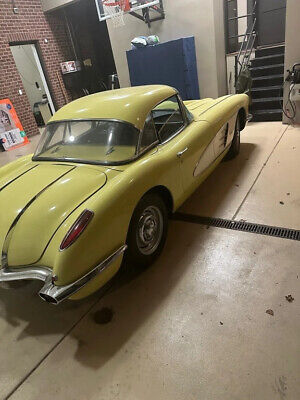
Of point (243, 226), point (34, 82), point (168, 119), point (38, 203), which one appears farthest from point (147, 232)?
point (34, 82)

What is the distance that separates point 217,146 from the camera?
306 centimetres

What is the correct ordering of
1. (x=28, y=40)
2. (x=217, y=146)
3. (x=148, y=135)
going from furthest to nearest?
(x=28, y=40) < (x=217, y=146) < (x=148, y=135)

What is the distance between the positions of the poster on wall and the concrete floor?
20.1ft

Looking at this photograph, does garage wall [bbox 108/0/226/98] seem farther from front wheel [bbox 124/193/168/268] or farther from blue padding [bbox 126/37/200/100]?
front wheel [bbox 124/193/168/268]

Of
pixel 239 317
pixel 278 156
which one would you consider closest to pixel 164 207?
pixel 239 317

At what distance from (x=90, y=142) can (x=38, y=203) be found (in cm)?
77

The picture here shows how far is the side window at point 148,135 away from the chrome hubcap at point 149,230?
530 millimetres

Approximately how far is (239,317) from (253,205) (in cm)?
140

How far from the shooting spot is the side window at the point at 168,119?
8.68 ft

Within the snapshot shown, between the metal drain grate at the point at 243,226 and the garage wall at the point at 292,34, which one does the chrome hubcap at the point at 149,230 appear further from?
the garage wall at the point at 292,34

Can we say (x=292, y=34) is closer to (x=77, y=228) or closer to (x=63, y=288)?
(x=77, y=228)

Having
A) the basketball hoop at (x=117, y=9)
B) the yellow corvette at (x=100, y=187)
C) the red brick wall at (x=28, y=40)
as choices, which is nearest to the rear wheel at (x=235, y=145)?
the yellow corvette at (x=100, y=187)

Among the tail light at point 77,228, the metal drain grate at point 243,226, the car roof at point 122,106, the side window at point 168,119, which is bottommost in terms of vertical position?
the metal drain grate at point 243,226

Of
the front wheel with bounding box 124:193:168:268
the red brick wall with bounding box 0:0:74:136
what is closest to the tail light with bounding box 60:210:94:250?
the front wheel with bounding box 124:193:168:268
